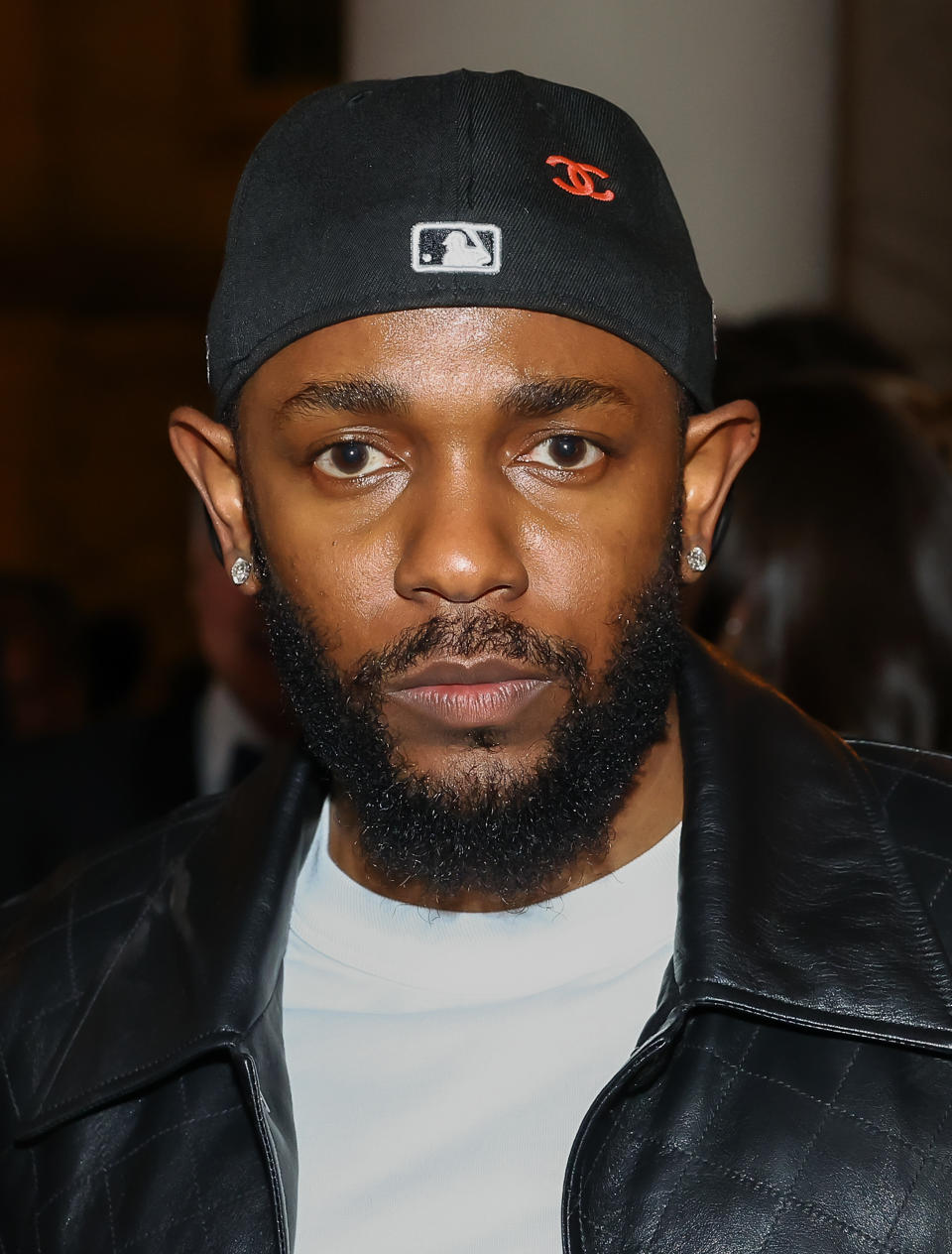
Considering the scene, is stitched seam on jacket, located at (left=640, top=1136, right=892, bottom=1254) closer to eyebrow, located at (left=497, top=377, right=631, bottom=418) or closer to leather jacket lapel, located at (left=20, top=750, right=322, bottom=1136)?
leather jacket lapel, located at (left=20, top=750, right=322, bottom=1136)

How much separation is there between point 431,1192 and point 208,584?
2.71 metres

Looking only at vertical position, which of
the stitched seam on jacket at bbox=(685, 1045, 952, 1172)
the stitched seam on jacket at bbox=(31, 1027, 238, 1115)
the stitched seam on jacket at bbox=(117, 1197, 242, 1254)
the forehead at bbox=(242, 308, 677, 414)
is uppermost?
the forehead at bbox=(242, 308, 677, 414)

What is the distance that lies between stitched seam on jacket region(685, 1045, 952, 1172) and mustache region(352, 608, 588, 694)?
1.52ft

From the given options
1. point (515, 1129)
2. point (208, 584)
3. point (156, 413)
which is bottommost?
point (156, 413)

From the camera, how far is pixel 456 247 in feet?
6.63

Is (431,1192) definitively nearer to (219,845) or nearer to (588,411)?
(219,845)

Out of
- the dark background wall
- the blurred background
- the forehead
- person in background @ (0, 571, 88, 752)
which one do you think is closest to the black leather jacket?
the forehead

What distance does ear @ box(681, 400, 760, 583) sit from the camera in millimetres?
2283

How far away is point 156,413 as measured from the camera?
557 inches

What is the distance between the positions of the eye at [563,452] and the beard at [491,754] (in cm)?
18

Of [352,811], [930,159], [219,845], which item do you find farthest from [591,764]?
[930,159]

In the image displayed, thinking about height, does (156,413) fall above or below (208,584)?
below

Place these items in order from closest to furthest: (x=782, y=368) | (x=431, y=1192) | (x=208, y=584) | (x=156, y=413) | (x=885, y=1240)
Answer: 1. (x=885, y=1240)
2. (x=431, y=1192)
3. (x=782, y=368)
4. (x=208, y=584)
5. (x=156, y=413)

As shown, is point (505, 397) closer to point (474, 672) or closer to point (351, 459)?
point (351, 459)
